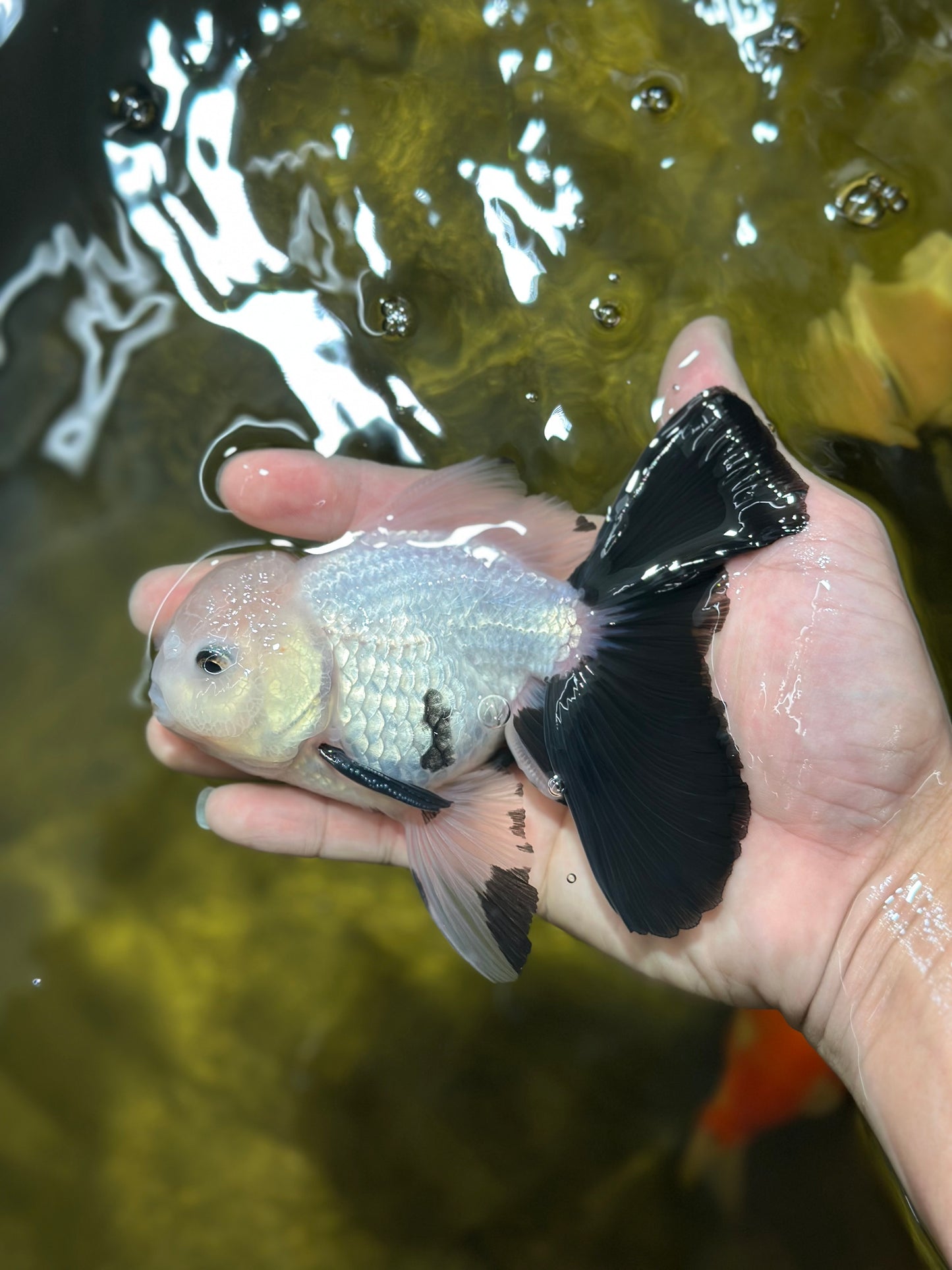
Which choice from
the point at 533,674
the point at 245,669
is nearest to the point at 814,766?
the point at 533,674

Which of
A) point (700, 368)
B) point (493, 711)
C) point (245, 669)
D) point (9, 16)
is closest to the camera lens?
point (245, 669)

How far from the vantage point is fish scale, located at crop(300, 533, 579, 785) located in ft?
5.28

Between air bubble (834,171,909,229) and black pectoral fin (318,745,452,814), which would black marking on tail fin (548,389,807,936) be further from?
air bubble (834,171,909,229)

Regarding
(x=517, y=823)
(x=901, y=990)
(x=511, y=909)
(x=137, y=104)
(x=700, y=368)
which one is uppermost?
(x=137, y=104)

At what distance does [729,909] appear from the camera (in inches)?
65.8

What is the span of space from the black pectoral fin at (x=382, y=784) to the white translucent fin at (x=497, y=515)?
427 millimetres

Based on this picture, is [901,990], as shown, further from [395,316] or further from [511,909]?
[395,316]

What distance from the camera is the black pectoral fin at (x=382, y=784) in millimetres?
1577

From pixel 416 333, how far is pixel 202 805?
1094 millimetres

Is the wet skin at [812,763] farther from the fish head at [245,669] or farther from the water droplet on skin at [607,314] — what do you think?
the fish head at [245,669]

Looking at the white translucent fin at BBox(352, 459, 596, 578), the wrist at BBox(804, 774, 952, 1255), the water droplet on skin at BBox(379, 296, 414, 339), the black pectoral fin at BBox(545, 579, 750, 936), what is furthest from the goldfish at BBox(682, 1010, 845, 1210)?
the water droplet on skin at BBox(379, 296, 414, 339)

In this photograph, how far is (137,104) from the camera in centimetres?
204

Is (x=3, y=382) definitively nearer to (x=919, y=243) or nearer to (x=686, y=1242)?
(x=919, y=243)

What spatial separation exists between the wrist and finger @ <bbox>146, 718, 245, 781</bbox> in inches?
46.0
